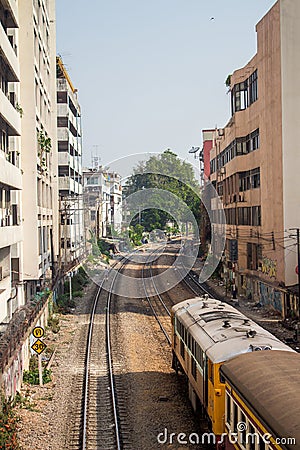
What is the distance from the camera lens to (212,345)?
33.8 ft

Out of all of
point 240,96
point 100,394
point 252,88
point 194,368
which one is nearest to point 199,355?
point 194,368

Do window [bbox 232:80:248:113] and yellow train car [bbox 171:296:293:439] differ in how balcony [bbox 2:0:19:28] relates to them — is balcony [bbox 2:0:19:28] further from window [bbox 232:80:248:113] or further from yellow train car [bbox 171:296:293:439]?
window [bbox 232:80:248:113]

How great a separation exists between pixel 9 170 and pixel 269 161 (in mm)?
14319

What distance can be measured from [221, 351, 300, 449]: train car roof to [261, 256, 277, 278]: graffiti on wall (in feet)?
61.4

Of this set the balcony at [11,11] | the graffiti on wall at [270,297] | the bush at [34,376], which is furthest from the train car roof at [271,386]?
the graffiti on wall at [270,297]

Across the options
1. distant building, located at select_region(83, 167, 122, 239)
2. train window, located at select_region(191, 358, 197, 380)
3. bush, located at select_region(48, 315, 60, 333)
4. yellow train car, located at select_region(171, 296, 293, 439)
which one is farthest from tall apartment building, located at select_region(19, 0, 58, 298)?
distant building, located at select_region(83, 167, 122, 239)

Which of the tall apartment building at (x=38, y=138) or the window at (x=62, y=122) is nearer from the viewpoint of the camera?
the tall apartment building at (x=38, y=138)

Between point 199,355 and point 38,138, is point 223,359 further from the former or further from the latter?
point 38,138

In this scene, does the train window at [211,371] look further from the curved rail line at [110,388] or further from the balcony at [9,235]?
the balcony at [9,235]

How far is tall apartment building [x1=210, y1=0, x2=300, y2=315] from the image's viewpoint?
25.5 metres

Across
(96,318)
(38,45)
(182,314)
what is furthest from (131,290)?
(182,314)

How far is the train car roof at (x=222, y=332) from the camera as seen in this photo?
955 centimetres

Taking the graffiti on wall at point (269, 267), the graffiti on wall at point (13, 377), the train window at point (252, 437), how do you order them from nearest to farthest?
the train window at point (252, 437)
the graffiti on wall at point (13, 377)
the graffiti on wall at point (269, 267)

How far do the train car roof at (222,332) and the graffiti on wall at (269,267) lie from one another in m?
13.1
